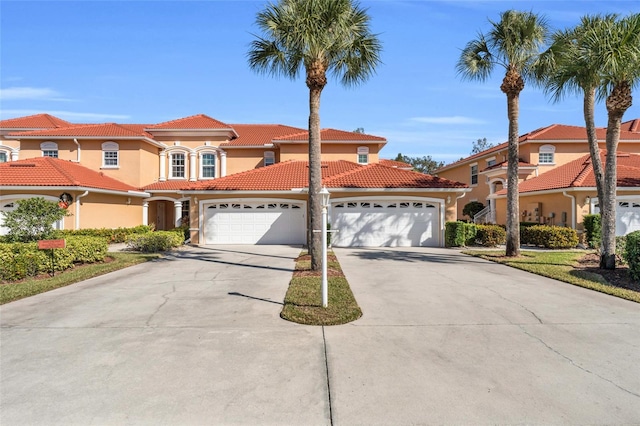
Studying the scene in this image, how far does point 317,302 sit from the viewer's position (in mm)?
7129

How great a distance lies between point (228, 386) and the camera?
393cm

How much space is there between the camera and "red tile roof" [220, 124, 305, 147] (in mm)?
26000

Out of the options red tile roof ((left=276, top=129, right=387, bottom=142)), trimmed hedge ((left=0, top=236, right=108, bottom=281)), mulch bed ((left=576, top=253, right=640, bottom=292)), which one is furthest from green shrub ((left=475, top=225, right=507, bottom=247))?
trimmed hedge ((left=0, top=236, right=108, bottom=281))

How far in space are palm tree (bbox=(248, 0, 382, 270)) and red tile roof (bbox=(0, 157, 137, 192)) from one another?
13.4 metres

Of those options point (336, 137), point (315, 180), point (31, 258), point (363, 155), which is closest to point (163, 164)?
point (336, 137)

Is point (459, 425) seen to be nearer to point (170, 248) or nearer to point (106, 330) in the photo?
point (106, 330)

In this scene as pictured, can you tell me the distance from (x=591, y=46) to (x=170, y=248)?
57.2 ft

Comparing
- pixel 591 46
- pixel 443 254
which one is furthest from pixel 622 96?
pixel 443 254

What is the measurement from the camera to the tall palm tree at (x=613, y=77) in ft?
33.2

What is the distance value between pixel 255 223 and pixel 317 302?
12744 mm

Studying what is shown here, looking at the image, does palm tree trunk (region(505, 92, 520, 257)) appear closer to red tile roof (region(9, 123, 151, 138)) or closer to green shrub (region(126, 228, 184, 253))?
green shrub (region(126, 228, 184, 253))

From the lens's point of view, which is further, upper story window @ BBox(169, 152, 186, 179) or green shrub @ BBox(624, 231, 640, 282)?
upper story window @ BBox(169, 152, 186, 179)

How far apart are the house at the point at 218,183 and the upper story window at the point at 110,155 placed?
0.07 m

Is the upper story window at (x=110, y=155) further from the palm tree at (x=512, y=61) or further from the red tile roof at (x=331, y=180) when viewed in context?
the palm tree at (x=512, y=61)
